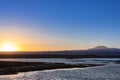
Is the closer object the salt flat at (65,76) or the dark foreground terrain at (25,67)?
the salt flat at (65,76)

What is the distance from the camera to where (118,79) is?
128 feet

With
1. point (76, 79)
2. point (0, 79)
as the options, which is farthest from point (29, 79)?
point (76, 79)

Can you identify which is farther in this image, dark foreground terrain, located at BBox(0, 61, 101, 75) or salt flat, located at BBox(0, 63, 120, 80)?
dark foreground terrain, located at BBox(0, 61, 101, 75)

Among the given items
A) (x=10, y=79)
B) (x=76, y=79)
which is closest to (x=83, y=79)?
(x=76, y=79)

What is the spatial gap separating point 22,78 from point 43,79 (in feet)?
10.8

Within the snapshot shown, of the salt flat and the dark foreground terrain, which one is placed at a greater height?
the dark foreground terrain

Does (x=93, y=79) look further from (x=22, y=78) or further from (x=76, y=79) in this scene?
(x=22, y=78)

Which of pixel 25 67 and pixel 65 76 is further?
pixel 25 67

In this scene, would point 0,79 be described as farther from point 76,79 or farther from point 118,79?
point 118,79

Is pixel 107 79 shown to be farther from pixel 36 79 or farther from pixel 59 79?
pixel 36 79

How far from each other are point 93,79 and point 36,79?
8.15m

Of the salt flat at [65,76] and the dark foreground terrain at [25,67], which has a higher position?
the dark foreground terrain at [25,67]

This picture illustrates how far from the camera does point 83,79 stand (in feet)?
128

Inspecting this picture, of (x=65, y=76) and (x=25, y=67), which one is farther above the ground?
(x=25, y=67)
